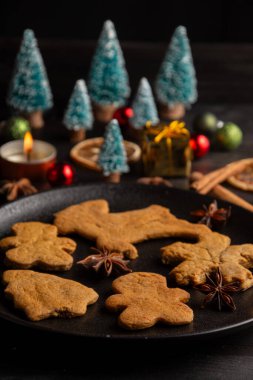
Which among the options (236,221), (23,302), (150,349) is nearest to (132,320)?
(150,349)

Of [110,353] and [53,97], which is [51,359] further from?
[53,97]

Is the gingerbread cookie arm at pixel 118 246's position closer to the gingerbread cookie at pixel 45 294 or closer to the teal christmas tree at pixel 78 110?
the gingerbread cookie at pixel 45 294

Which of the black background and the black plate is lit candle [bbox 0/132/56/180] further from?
the black background

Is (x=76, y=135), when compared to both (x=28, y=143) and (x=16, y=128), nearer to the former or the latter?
(x=16, y=128)

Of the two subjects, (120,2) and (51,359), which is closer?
(51,359)

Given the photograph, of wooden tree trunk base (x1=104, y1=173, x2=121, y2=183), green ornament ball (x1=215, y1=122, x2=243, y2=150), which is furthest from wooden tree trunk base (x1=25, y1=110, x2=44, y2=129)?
green ornament ball (x1=215, y1=122, x2=243, y2=150)

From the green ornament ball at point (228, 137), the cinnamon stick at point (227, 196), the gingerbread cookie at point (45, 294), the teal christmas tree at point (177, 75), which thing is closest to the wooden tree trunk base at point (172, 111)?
the teal christmas tree at point (177, 75)
